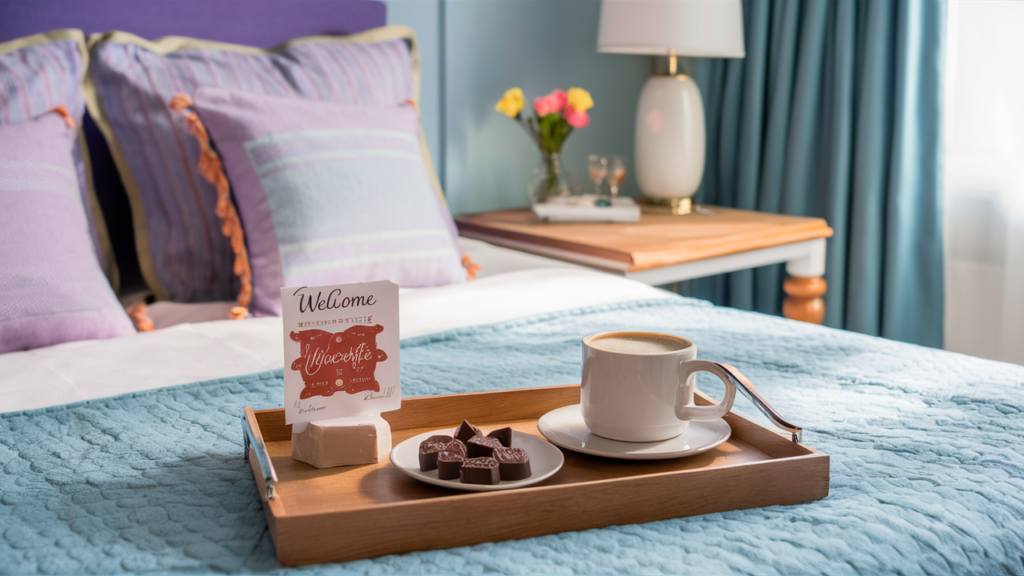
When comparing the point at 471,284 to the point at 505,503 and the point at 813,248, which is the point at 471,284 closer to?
the point at 505,503

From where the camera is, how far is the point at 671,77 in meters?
2.22

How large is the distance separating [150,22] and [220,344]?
3.07ft

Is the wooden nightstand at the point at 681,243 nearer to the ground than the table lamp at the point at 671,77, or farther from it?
nearer to the ground

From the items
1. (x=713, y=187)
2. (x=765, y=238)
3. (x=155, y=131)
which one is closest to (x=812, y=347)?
(x=765, y=238)

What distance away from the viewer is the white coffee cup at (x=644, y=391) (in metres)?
0.66

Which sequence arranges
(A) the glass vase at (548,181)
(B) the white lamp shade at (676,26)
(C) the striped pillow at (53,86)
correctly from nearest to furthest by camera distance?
1. (C) the striped pillow at (53,86)
2. (B) the white lamp shade at (676,26)
3. (A) the glass vase at (548,181)

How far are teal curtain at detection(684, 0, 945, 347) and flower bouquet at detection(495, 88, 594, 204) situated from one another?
0.63 metres

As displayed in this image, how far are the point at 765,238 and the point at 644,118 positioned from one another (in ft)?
1.72

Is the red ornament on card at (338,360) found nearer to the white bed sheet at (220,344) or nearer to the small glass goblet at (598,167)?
the white bed sheet at (220,344)

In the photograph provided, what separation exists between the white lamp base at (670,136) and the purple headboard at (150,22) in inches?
30.7

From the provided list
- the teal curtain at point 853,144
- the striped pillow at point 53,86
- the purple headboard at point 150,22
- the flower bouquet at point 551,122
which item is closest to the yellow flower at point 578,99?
the flower bouquet at point 551,122

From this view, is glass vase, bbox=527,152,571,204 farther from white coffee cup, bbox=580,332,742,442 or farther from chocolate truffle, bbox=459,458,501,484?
chocolate truffle, bbox=459,458,501,484

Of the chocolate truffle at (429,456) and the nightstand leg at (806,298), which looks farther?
the nightstand leg at (806,298)

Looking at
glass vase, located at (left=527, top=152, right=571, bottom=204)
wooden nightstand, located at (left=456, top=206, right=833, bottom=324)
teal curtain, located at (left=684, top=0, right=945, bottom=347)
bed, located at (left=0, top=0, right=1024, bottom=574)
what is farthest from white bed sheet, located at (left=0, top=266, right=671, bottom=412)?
teal curtain, located at (left=684, top=0, right=945, bottom=347)
